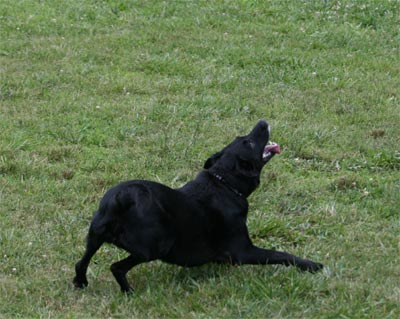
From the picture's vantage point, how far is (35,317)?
17.5 feet

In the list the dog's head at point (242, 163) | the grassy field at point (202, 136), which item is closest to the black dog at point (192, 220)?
the dog's head at point (242, 163)

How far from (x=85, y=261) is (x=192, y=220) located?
708 mm

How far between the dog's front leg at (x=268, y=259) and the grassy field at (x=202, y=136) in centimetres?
9

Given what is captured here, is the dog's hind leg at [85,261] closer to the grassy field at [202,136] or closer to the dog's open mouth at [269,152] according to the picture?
the grassy field at [202,136]

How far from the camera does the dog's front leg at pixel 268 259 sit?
5.84 meters

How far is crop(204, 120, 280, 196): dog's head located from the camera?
240 inches

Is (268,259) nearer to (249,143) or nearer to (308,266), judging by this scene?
(308,266)

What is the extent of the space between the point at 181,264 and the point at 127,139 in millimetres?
2944

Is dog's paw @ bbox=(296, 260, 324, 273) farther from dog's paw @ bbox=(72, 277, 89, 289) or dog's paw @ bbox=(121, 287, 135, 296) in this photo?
dog's paw @ bbox=(72, 277, 89, 289)

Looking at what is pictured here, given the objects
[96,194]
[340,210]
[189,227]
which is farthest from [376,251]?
[96,194]

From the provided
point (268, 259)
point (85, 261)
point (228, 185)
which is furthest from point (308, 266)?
point (85, 261)

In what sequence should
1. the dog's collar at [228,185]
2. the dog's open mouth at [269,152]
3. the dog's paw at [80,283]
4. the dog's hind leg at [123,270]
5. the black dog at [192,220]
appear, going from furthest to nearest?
the dog's open mouth at [269,152] → the dog's collar at [228,185] → the dog's paw at [80,283] → the dog's hind leg at [123,270] → the black dog at [192,220]

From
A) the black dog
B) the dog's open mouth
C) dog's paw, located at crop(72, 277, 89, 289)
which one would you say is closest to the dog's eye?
the black dog

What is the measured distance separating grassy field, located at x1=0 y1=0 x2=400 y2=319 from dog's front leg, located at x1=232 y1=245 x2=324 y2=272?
0.09 meters
